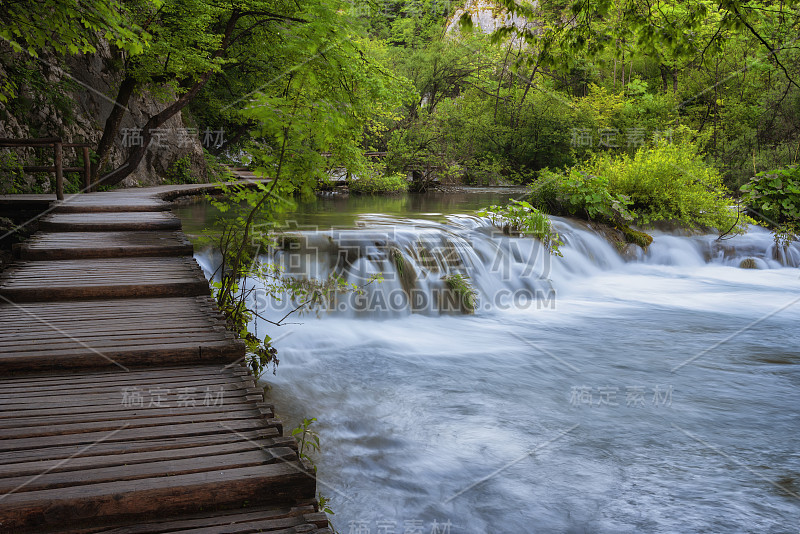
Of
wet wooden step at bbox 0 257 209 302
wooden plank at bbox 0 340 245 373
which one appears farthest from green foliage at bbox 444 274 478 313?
wooden plank at bbox 0 340 245 373

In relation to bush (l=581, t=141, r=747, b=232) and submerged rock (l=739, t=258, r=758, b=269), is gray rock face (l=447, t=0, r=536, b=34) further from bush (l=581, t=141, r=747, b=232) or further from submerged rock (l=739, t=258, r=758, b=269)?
submerged rock (l=739, t=258, r=758, b=269)

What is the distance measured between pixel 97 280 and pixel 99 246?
1.49m

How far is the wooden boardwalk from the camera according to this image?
2.34 metres

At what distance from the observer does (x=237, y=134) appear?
25281 mm

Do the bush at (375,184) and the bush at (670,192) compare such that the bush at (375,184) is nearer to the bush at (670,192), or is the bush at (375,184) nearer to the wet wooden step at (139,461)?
the bush at (670,192)

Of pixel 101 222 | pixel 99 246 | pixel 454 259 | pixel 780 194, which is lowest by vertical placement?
pixel 454 259

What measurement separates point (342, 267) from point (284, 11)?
25.0 feet

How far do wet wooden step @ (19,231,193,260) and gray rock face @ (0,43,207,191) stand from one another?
6.23 m

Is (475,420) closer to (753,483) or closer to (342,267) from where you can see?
(753,483)

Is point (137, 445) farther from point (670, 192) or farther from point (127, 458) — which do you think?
point (670, 192)

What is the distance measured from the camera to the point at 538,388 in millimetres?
6770

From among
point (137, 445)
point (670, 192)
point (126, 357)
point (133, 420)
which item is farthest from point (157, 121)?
point (137, 445)

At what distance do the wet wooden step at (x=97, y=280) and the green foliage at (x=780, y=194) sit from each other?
9812 mm

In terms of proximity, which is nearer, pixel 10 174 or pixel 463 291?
pixel 463 291
